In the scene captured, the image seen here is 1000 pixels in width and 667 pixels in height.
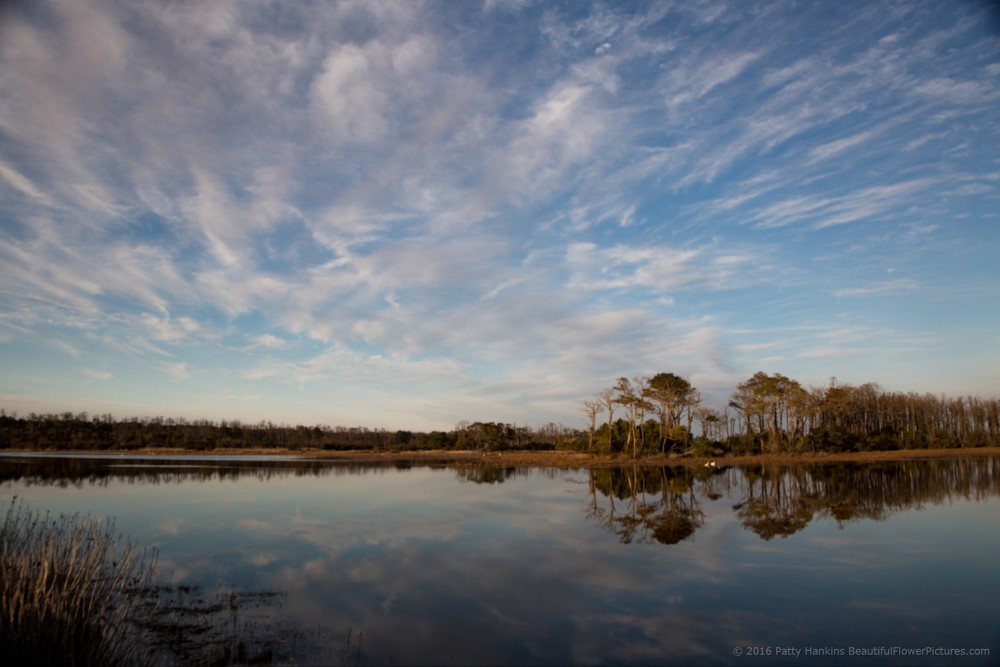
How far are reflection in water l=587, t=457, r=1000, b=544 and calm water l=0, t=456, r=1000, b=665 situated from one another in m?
0.20

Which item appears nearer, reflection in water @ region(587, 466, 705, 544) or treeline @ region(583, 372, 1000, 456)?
reflection in water @ region(587, 466, 705, 544)

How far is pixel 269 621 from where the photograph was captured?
30.6ft

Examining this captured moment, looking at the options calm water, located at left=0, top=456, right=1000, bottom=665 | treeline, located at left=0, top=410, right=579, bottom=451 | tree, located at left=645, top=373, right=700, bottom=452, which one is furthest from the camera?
treeline, located at left=0, top=410, right=579, bottom=451

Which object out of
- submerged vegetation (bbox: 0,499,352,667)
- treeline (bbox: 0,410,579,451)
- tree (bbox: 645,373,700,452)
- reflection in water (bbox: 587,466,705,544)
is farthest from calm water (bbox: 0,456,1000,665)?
treeline (bbox: 0,410,579,451)

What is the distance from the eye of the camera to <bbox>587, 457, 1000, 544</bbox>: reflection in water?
60.8ft

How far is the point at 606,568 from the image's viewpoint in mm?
12805

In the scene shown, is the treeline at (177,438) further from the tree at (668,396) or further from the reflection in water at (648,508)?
the reflection in water at (648,508)

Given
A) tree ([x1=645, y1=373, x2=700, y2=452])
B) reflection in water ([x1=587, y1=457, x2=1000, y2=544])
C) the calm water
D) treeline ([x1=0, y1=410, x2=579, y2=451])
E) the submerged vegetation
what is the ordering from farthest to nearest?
treeline ([x1=0, y1=410, x2=579, y2=451])
tree ([x1=645, y1=373, x2=700, y2=452])
reflection in water ([x1=587, y1=457, x2=1000, y2=544])
the calm water
the submerged vegetation

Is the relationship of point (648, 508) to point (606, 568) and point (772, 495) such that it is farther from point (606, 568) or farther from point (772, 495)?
point (606, 568)

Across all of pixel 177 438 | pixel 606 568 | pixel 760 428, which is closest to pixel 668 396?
pixel 760 428

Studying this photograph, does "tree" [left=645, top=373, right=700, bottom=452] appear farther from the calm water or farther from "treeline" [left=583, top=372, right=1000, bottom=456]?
the calm water

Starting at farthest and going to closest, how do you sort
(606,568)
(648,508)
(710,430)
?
(710,430)
(648,508)
(606,568)

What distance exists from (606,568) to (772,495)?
16.9 m

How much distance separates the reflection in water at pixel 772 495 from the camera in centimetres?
1855
